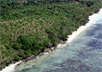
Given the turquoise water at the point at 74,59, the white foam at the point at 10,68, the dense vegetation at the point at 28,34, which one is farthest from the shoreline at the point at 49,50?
the turquoise water at the point at 74,59

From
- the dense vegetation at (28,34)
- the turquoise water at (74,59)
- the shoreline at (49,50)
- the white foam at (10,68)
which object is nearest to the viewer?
the white foam at (10,68)

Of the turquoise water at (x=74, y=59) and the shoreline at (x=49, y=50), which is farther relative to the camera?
the shoreline at (x=49, y=50)

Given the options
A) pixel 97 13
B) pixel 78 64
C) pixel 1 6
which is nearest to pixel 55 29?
pixel 78 64

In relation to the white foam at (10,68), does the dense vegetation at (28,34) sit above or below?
above

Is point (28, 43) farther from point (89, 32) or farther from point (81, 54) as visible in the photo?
point (89, 32)

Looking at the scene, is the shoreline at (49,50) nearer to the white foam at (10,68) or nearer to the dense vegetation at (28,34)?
the white foam at (10,68)

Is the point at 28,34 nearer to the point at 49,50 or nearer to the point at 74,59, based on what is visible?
the point at 49,50

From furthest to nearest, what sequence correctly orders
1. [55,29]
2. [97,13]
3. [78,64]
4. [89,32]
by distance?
[97,13]
[89,32]
[55,29]
[78,64]

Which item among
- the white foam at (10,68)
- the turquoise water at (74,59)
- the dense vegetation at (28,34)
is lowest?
the turquoise water at (74,59)

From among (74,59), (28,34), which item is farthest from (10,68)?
(74,59)
